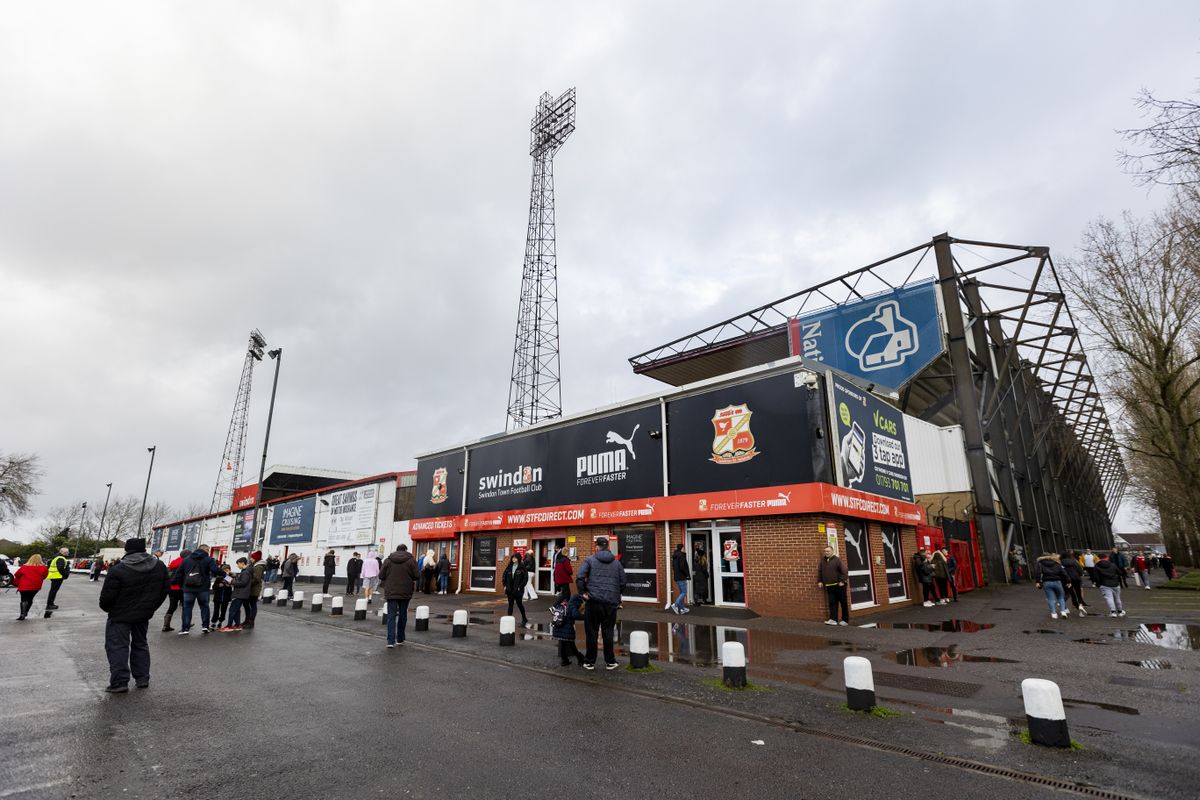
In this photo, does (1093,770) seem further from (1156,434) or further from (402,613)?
(1156,434)

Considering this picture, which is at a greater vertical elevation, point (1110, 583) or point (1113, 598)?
point (1110, 583)

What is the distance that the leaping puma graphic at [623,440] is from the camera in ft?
61.8

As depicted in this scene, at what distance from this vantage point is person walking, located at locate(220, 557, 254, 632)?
42.4 feet

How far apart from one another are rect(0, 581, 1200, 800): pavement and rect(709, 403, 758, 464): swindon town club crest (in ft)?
20.0

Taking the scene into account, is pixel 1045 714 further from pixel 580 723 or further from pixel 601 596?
pixel 601 596

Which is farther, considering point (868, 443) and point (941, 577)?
point (941, 577)

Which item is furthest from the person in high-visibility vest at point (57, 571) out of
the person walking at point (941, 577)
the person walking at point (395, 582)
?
the person walking at point (941, 577)

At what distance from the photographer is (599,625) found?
867 cm

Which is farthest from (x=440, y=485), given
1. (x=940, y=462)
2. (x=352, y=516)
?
(x=940, y=462)

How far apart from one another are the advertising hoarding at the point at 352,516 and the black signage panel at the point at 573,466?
29.5ft

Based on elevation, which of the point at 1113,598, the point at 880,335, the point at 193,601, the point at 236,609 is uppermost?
the point at 880,335

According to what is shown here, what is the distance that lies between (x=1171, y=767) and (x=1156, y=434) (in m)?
24.7

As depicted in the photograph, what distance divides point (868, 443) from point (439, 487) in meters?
18.5

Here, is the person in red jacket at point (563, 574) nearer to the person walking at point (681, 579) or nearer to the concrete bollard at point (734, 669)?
the person walking at point (681, 579)
